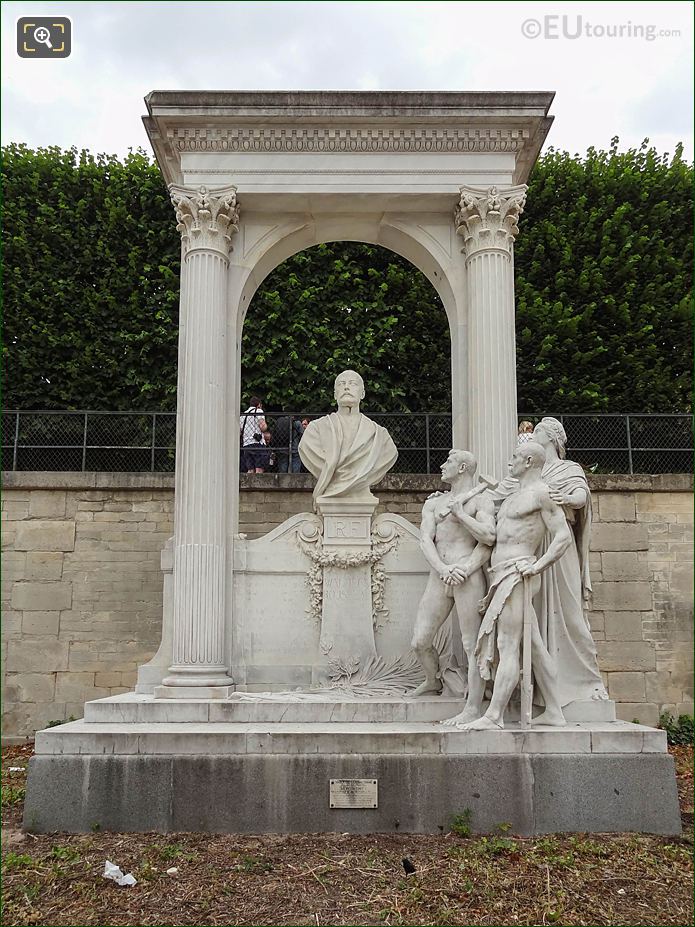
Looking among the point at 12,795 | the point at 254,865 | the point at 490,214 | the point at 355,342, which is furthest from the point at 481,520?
the point at 355,342

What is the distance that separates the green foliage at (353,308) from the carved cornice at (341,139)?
6.53 meters

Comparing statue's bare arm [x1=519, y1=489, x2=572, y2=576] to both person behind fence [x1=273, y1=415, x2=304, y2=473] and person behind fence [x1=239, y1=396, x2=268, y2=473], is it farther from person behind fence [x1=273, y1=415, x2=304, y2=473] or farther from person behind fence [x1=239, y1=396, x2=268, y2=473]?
person behind fence [x1=239, y1=396, x2=268, y2=473]

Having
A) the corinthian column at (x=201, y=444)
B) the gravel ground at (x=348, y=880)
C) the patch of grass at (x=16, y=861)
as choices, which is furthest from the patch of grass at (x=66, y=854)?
A: the corinthian column at (x=201, y=444)

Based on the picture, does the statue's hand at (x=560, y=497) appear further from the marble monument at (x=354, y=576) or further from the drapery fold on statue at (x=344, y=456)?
the drapery fold on statue at (x=344, y=456)

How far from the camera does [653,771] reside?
6375 millimetres

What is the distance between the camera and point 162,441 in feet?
48.6

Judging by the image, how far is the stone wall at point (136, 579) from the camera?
12922mm

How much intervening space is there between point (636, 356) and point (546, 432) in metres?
8.71

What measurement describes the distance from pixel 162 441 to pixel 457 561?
348 inches

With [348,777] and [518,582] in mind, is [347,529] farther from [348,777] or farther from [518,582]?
[348,777]

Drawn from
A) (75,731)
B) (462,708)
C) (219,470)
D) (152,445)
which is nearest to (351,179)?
(219,470)

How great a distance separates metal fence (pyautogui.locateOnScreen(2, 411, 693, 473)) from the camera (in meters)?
14.6

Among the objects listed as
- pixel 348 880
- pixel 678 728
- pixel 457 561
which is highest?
pixel 457 561

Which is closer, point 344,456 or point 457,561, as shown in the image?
point 457,561
